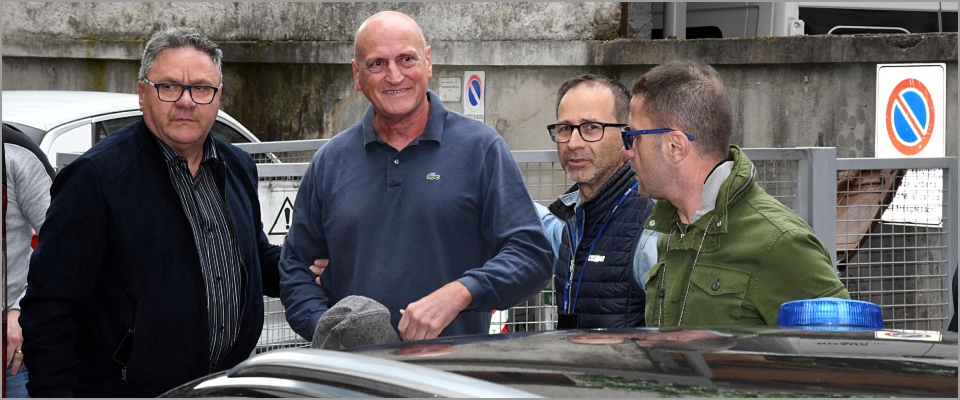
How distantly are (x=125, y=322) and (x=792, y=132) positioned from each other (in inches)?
304

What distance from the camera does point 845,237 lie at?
5.13m

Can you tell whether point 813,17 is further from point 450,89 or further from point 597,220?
point 597,220

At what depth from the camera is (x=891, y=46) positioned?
941cm

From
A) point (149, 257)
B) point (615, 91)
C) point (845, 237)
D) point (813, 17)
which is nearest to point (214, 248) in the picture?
point (149, 257)

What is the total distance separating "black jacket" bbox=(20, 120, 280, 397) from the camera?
10.2 ft

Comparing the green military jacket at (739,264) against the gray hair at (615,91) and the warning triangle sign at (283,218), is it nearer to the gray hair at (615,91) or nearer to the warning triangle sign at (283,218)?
the gray hair at (615,91)

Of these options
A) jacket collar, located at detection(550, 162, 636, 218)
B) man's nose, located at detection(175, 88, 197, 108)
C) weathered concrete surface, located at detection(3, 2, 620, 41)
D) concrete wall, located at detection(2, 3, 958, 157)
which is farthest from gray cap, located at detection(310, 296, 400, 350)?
weathered concrete surface, located at detection(3, 2, 620, 41)

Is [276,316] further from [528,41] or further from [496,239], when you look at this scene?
[528,41]

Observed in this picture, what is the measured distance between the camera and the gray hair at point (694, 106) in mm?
2881

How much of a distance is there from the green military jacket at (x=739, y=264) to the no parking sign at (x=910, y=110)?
10.6 feet

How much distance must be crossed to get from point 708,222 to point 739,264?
148 mm

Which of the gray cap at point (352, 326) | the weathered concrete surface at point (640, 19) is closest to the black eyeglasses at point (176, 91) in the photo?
the gray cap at point (352, 326)

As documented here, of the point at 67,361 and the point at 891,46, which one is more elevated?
the point at 891,46

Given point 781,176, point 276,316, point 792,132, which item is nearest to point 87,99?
point 276,316
